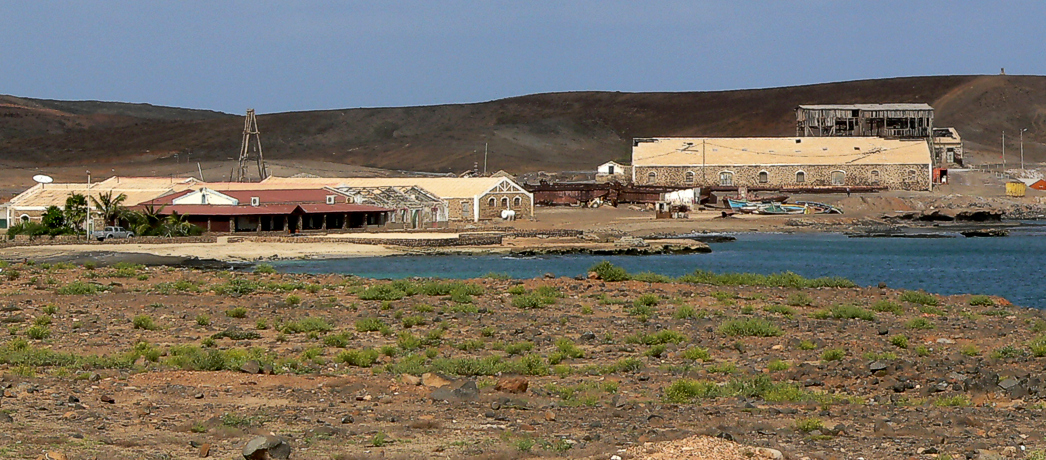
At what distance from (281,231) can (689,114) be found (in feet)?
454

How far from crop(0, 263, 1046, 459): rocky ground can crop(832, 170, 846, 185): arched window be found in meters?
64.5

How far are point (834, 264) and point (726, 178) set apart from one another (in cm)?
4257

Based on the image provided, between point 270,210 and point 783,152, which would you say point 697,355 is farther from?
point 783,152

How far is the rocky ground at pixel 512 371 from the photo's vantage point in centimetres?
1149

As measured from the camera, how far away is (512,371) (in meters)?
17.1

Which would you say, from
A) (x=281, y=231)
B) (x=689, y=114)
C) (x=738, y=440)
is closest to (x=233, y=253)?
(x=281, y=231)

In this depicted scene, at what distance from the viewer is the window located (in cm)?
9231

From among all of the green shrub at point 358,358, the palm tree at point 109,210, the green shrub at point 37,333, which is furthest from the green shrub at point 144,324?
the palm tree at point 109,210

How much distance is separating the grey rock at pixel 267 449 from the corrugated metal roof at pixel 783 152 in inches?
3311

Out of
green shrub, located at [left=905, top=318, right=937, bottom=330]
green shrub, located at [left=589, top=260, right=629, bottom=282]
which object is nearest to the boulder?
green shrub, located at [left=905, top=318, right=937, bottom=330]

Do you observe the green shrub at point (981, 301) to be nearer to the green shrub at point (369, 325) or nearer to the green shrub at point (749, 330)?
the green shrub at point (749, 330)

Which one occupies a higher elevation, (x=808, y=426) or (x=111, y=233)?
(x=111, y=233)

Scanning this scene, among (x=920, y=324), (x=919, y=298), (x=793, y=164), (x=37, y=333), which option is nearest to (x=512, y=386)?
(x=37, y=333)

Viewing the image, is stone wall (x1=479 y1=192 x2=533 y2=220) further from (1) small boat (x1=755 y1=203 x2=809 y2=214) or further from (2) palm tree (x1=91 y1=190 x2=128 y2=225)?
(2) palm tree (x1=91 y1=190 x2=128 y2=225)
